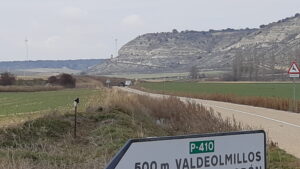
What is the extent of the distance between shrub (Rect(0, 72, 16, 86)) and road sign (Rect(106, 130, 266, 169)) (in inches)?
3715

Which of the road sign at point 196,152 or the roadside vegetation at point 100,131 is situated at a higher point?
the road sign at point 196,152

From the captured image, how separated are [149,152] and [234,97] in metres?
42.1

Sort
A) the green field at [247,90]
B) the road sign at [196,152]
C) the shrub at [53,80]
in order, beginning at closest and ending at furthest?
the road sign at [196,152] → the green field at [247,90] → the shrub at [53,80]

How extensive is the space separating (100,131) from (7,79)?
83964mm

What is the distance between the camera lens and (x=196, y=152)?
2.90 m

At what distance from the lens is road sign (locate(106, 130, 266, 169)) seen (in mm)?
2727

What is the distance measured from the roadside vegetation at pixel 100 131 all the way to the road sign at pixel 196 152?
406 centimetres

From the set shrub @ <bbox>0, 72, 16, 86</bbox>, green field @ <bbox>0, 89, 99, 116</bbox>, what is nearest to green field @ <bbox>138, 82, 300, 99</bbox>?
green field @ <bbox>0, 89, 99, 116</bbox>

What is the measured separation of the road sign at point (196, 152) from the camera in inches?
107

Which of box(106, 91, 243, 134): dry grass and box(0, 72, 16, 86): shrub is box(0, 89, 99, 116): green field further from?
box(0, 72, 16, 86): shrub

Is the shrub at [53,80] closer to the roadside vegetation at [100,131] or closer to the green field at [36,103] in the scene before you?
the green field at [36,103]

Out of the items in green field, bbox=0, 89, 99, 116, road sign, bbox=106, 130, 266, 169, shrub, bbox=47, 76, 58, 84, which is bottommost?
shrub, bbox=47, 76, 58, 84

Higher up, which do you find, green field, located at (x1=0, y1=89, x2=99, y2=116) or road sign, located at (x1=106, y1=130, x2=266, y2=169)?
road sign, located at (x1=106, y1=130, x2=266, y2=169)

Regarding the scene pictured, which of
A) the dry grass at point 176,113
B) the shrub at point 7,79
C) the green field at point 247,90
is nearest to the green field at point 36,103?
the dry grass at point 176,113
